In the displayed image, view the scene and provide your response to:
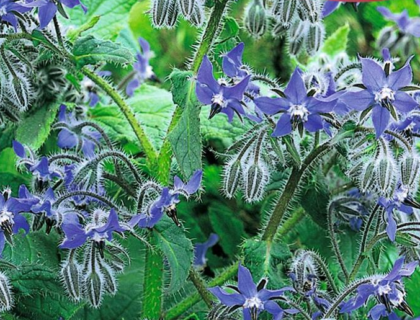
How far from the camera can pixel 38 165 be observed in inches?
52.7

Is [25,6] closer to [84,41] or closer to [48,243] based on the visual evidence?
[84,41]

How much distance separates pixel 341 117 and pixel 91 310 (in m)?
0.63

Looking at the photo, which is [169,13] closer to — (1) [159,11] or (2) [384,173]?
(1) [159,11]

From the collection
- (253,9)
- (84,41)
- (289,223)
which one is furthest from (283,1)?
(289,223)

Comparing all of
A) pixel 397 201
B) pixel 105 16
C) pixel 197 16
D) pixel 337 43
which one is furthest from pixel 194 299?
pixel 337 43

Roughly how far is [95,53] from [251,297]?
1.52 feet

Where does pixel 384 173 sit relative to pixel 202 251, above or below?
above

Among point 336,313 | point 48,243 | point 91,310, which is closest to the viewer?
point 336,313

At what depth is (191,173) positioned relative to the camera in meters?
1.19

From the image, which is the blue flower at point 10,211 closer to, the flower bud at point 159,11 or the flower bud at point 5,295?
the flower bud at point 5,295

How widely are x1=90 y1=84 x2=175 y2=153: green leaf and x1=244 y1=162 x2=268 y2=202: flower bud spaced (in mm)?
370

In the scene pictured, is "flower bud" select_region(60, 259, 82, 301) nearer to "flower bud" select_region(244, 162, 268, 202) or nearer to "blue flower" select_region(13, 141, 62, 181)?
"blue flower" select_region(13, 141, 62, 181)

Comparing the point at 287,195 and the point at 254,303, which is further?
the point at 287,195

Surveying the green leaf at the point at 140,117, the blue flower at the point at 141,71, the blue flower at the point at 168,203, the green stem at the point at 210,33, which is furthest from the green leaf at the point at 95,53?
the blue flower at the point at 141,71
